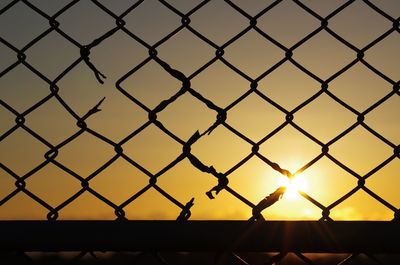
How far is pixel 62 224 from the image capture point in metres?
1.81

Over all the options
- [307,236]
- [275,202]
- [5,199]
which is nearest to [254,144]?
[275,202]

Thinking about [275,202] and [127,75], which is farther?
[127,75]

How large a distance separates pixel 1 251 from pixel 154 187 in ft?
1.91

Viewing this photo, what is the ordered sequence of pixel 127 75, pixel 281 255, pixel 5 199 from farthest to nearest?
pixel 127 75, pixel 5 199, pixel 281 255

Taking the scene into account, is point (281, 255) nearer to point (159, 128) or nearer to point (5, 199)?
point (159, 128)

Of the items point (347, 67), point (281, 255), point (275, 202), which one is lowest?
point (281, 255)

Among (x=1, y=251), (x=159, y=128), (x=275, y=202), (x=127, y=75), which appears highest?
(x=127, y=75)

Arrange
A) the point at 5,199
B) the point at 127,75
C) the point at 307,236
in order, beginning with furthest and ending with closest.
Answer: the point at 127,75, the point at 5,199, the point at 307,236

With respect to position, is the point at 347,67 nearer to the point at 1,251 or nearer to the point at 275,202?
the point at 275,202

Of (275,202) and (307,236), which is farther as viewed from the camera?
(275,202)

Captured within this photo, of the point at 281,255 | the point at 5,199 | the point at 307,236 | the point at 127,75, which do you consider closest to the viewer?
the point at 307,236

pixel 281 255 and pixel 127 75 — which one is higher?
pixel 127 75

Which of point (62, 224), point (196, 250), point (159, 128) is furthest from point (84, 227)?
point (159, 128)

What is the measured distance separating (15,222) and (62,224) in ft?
0.49
